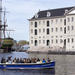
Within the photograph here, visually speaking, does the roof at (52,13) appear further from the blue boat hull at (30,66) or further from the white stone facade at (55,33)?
the blue boat hull at (30,66)

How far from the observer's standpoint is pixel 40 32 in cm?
11850

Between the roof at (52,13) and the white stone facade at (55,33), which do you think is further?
the roof at (52,13)

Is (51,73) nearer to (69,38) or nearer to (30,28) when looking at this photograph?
(69,38)

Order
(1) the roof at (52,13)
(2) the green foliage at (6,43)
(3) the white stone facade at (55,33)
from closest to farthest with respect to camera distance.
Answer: (3) the white stone facade at (55,33), (1) the roof at (52,13), (2) the green foliage at (6,43)

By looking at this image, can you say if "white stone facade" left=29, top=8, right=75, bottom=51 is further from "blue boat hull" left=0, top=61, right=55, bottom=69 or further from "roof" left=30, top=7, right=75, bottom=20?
"blue boat hull" left=0, top=61, right=55, bottom=69

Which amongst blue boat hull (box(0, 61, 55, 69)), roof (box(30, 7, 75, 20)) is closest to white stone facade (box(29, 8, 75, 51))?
roof (box(30, 7, 75, 20))

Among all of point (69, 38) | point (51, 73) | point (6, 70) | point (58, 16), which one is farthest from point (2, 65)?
point (58, 16)

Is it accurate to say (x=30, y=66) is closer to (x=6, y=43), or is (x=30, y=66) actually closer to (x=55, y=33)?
(x=55, y=33)

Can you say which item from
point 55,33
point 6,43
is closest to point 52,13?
point 55,33

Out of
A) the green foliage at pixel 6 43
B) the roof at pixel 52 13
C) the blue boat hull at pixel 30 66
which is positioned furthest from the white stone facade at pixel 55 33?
the blue boat hull at pixel 30 66

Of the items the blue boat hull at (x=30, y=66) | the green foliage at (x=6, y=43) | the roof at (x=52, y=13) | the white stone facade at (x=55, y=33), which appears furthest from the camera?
the green foliage at (x=6, y=43)

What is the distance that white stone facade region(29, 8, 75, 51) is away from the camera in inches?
4173

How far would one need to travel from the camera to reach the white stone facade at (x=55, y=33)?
106000 mm

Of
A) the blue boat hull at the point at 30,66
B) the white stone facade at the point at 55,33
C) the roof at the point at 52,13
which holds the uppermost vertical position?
the roof at the point at 52,13
